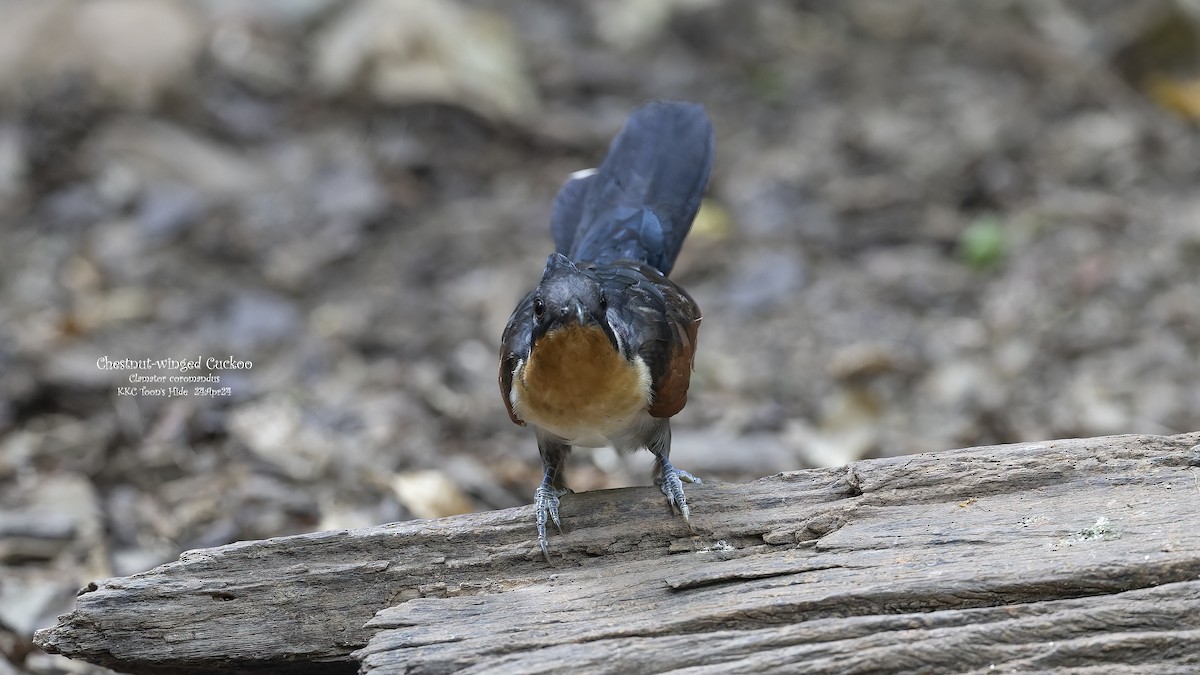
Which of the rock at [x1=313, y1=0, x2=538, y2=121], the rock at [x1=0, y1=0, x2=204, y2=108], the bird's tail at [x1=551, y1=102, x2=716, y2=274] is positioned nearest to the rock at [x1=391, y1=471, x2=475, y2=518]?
the bird's tail at [x1=551, y1=102, x2=716, y2=274]

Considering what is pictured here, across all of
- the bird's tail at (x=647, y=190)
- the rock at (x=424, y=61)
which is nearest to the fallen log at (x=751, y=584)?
the bird's tail at (x=647, y=190)

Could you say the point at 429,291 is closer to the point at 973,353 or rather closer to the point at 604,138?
the point at 604,138

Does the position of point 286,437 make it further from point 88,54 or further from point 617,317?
point 88,54

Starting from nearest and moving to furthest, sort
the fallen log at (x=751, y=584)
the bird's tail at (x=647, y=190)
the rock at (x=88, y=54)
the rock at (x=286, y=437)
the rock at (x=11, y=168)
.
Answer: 1. the fallen log at (x=751, y=584)
2. the bird's tail at (x=647, y=190)
3. the rock at (x=286, y=437)
4. the rock at (x=11, y=168)
5. the rock at (x=88, y=54)

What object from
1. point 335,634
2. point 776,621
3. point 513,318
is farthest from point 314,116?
point 776,621

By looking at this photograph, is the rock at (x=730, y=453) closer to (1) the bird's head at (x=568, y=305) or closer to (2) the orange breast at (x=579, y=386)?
(2) the orange breast at (x=579, y=386)
